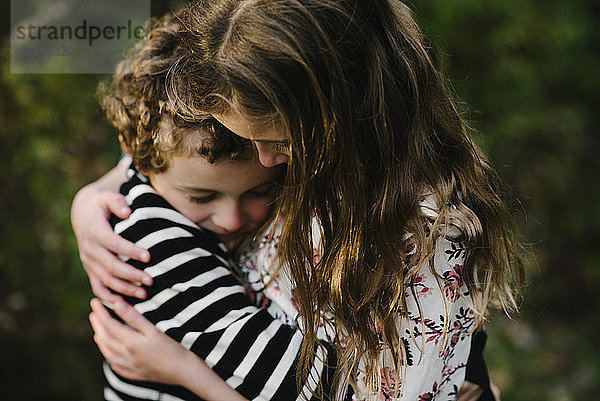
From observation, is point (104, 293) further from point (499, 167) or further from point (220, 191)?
point (499, 167)


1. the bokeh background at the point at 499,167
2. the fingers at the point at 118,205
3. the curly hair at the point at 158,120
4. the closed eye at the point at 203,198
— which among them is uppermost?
the curly hair at the point at 158,120

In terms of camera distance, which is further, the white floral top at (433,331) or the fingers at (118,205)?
the fingers at (118,205)

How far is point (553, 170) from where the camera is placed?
3422 mm

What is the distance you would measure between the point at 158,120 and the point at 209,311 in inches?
19.1

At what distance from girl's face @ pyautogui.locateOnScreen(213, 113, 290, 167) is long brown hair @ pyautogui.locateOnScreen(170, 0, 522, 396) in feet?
0.09

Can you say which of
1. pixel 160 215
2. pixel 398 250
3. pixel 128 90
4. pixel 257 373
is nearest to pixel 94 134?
pixel 128 90

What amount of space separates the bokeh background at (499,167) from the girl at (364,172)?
87 centimetres

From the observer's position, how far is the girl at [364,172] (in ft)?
3.80

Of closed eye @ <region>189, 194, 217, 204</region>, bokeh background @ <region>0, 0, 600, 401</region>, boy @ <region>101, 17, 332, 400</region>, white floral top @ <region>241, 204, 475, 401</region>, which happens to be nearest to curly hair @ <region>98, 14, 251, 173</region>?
boy @ <region>101, 17, 332, 400</region>

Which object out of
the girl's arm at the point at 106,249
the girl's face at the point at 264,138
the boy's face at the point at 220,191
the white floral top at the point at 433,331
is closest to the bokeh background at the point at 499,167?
the girl's arm at the point at 106,249

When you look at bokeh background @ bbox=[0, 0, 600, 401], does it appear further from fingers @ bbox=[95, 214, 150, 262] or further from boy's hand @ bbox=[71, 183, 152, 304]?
fingers @ bbox=[95, 214, 150, 262]

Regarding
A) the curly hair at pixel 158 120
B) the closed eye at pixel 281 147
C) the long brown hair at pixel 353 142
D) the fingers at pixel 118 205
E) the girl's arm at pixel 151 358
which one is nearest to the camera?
the long brown hair at pixel 353 142

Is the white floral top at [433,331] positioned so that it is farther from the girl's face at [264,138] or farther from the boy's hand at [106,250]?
the boy's hand at [106,250]

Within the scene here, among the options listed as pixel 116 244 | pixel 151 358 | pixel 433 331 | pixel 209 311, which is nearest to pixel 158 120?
pixel 116 244
